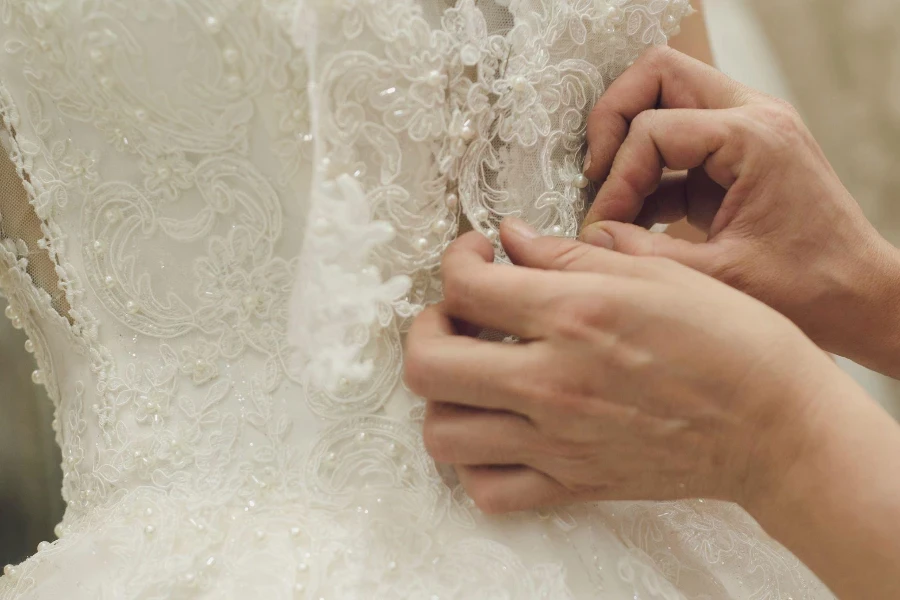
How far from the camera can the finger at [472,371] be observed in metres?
0.43

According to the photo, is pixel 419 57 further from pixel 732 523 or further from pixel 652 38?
pixel 732 523

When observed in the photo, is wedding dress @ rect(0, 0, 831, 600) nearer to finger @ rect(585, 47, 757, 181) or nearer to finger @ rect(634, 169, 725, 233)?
finger @ rect(585, 47, 757, 181)

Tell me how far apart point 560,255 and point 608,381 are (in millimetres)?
112

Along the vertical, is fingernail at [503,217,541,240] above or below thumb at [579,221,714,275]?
above

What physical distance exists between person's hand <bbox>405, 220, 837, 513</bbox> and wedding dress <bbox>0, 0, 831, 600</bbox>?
2.2 inches

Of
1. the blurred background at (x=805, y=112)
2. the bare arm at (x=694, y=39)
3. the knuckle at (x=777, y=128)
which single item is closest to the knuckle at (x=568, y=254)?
the knuckle at (x=777, y=128)

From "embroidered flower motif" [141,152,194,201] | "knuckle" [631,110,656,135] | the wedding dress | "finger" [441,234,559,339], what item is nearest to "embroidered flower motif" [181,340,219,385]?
the wedding dress

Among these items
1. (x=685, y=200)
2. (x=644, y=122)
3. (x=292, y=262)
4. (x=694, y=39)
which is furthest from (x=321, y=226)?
(x=694, y=39)

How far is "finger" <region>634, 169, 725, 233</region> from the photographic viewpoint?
0.66 metres

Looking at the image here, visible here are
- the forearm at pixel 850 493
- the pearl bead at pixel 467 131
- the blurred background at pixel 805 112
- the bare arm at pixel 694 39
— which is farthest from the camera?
the blurred background at pixel 805 112

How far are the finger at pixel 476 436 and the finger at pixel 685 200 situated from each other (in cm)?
35

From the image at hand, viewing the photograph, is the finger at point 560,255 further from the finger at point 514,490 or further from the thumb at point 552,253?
the finger at point 514,490

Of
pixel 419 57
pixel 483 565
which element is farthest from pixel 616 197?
pixel 483 565

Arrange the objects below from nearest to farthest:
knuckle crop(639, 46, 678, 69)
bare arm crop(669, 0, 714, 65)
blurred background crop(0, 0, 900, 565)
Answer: knuckle crop(639, 46, 678, 69) → bare arm crop(669, 0, 714, 65) → blurred background crop(0, 0, 900, 565)
